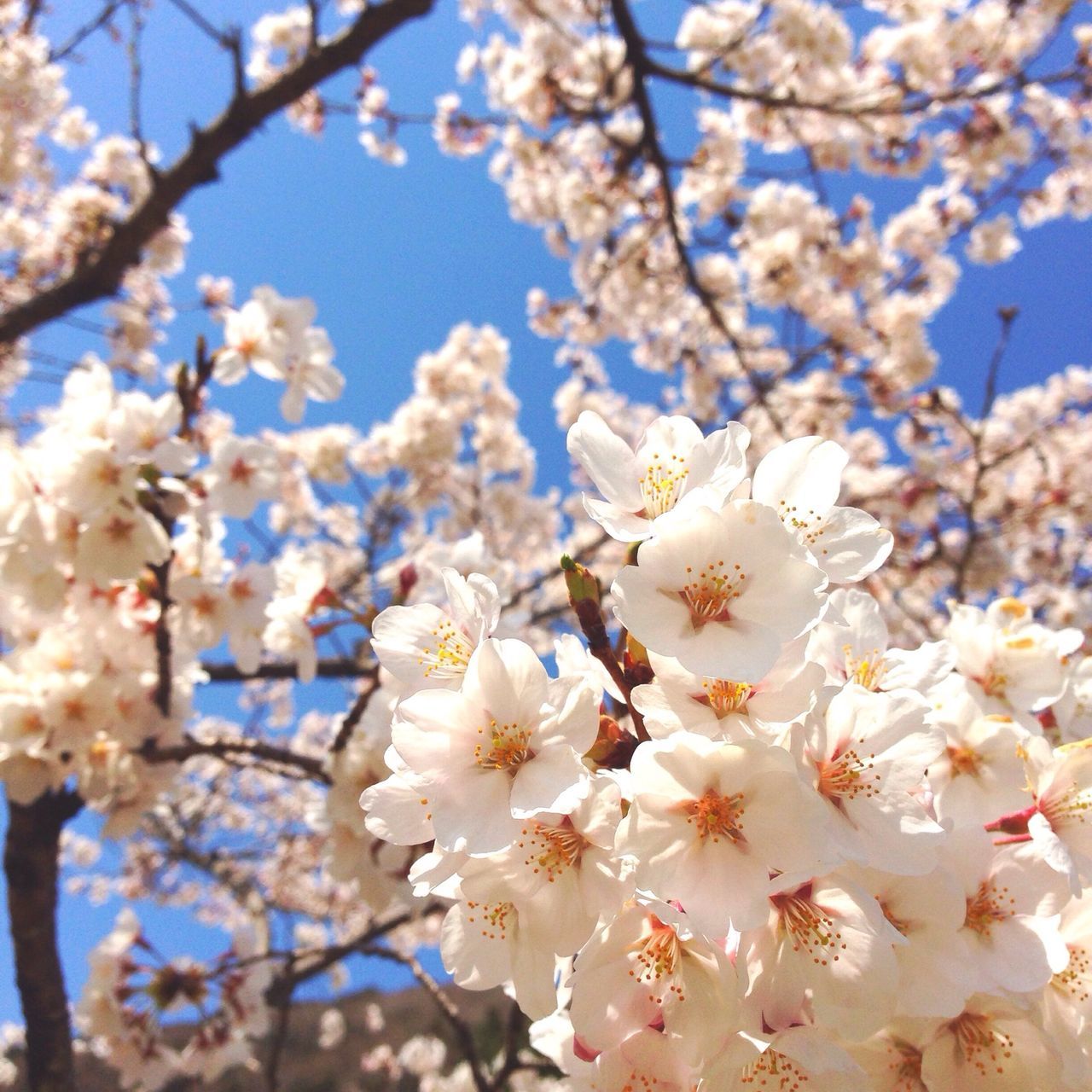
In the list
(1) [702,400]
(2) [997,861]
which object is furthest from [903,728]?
(1) [702,400]

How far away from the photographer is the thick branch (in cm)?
326

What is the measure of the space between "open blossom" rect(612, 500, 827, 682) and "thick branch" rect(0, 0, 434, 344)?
3407 mm

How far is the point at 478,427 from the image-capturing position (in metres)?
9.36

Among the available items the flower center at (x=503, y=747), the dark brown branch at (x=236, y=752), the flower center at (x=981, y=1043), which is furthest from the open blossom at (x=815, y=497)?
the dark brown branch at (x=236, y=752)

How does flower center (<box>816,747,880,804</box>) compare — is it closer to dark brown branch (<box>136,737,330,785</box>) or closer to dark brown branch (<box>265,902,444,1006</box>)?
dark brown branch (<box>136,737,330,785</box>)

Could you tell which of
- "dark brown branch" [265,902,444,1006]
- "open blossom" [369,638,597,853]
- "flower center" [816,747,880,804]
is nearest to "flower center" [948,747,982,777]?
"flower center" [816,747,880,804]

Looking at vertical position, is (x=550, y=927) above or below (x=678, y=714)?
below

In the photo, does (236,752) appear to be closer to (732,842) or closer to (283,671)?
(283,671)

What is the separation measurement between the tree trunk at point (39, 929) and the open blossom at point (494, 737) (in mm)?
2071

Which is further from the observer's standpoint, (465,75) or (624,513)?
(465,75)

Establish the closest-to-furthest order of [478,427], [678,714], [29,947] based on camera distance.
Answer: [678,714] < [29,947] < [478,427]

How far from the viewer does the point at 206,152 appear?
335 cm

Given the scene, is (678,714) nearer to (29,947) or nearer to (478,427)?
(29,947)

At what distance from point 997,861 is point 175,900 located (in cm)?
1257
